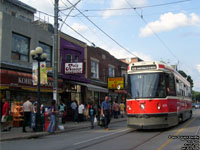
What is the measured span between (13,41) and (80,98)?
32.2 ft

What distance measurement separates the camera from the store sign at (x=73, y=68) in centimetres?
2019

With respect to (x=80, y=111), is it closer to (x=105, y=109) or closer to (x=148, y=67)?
(x=105, y=109)

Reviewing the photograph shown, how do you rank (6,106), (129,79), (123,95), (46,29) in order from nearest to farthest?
1. (129,79)
2. (6,106)
3. (46,29)
4. (123,95)

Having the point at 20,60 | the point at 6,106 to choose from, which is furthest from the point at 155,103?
the point at 20,60

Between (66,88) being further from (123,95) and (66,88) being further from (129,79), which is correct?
(123,95)

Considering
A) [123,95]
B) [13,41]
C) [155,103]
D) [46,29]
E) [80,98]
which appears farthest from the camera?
[123,95]

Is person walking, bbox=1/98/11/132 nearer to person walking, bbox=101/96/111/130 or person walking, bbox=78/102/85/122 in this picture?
person walking, bbox=101/96/111/130

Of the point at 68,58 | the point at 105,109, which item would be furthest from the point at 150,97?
the point at 68,58

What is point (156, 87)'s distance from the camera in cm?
1162

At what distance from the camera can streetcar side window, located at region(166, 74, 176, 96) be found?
12.0m

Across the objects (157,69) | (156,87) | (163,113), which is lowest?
(163,113)

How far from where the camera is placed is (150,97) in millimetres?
11445

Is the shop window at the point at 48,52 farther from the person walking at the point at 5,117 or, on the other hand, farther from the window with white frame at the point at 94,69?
the window with white frame at the point at 94,69

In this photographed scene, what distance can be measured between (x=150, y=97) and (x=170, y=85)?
1.60 metres
